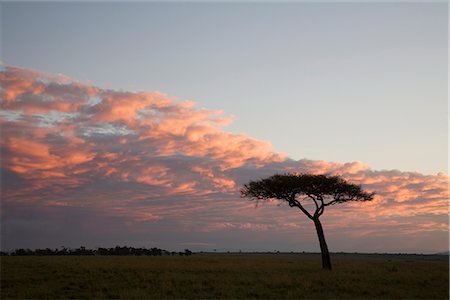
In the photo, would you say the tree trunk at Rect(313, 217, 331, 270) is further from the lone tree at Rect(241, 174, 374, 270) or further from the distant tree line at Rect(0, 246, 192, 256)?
the distant tree line at Rect(0, 246, 192, 256)

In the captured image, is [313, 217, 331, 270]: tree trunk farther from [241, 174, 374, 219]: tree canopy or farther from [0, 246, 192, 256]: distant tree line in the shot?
[0, 246, 192, 256]: distant tree line

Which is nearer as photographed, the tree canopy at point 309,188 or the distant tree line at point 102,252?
the tree canopy at point 309,188

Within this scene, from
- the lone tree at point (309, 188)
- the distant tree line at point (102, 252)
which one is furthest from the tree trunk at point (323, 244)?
the distant tree line at point (102, 252)

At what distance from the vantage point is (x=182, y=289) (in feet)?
90.2

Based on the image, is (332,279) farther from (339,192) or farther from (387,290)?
(339,192)

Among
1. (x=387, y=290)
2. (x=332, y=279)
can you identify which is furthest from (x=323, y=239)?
(x=387, y=290)

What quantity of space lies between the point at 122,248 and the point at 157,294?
338 ft

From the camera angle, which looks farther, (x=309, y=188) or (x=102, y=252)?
(x=102, y=252)

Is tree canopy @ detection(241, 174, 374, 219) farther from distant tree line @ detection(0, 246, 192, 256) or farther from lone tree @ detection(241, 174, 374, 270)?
distant tree line @ detection(0, 246, 192, 256)

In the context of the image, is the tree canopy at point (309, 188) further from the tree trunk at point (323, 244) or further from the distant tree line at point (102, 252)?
the distant tree line at point (102, 252)

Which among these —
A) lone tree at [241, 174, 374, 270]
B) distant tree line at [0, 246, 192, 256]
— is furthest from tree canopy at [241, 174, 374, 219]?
distant tree line at [0, 246, 192, 256]

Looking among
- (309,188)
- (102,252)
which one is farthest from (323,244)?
(102,252)

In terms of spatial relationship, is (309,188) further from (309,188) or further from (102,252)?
(102,252)

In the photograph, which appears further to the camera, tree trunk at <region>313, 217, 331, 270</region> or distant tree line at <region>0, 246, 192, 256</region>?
distant tree line at <region>0, 246, 192, 256</region>
